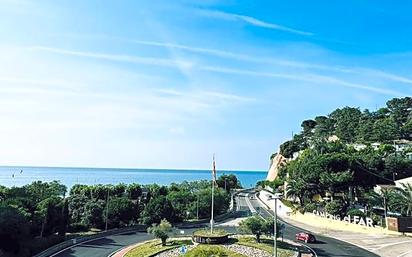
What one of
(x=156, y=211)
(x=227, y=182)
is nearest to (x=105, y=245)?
(x=156, y=211)

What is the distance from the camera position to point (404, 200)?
5138 cm

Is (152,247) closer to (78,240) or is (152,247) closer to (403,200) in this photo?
(78,240)

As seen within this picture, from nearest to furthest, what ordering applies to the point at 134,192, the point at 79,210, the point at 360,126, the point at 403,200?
1. the point at 403,200
2. the point at 79,210
3. the point at 134,192
4. the point at 360,126

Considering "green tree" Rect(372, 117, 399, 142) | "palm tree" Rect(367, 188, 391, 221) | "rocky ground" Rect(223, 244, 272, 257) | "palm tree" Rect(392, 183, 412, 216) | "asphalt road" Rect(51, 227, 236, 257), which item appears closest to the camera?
"rocky ground" Rect(223, 244, 272, 257)

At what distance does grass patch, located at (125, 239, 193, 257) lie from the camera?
1534 inches

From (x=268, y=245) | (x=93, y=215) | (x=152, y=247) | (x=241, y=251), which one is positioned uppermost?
(x=93, y=215)

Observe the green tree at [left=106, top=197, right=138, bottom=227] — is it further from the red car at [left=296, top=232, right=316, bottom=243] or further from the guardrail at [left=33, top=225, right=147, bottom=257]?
the red car at [left=296, top=232, right=316, bottom=243]

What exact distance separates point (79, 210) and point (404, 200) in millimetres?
45199

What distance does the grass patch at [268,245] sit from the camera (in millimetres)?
38478

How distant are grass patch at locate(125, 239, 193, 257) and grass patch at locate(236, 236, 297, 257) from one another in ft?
19.6

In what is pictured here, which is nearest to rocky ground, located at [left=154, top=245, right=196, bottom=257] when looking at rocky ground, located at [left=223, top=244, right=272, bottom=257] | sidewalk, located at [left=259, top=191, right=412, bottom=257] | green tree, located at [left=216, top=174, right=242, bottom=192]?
rocky ground, located at [left=223, top=244, right=272, bottom=257]

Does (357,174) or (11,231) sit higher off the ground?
(357,174)

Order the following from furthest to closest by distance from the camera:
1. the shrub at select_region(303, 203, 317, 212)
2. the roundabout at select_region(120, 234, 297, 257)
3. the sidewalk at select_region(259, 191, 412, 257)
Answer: the shrub at select_region(303, 203, 317, 212) → the sidewalk at select_region(259, 191, 412, 257) → the roundabout at select_region(120, 234, 297, 257)

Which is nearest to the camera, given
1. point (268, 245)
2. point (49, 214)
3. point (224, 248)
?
point (224, 248)
